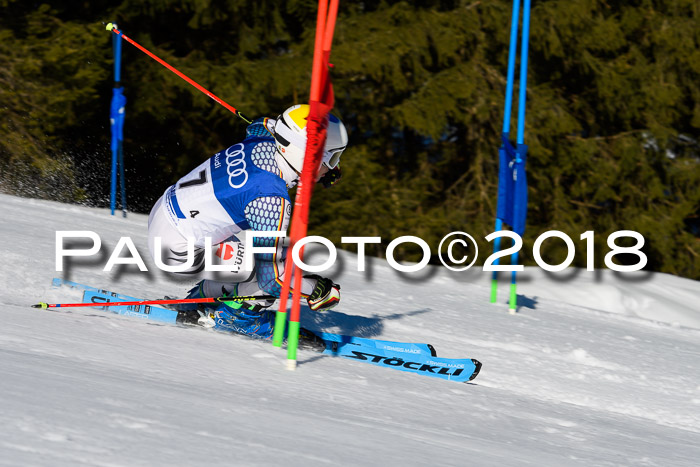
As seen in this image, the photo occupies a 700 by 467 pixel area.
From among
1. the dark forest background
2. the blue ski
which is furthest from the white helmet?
the dark forest background

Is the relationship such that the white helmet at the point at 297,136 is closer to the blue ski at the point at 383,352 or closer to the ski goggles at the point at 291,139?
the ski goggles at the point at 291,139

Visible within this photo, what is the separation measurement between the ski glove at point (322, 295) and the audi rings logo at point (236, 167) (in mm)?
533

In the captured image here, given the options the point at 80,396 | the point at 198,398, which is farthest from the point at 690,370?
the point at 80,396

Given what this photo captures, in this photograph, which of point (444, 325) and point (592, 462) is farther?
point (444, 325)

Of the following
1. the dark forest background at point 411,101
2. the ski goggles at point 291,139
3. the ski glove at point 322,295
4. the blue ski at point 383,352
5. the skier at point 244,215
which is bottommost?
the blue ski at point 383,352

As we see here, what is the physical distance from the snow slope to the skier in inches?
9.9

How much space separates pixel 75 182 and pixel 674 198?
9.39 metres

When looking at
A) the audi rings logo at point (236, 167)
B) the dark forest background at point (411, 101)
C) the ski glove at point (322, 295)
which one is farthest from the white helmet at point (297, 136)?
the dark forest background at point (411, 101)

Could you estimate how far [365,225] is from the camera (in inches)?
508

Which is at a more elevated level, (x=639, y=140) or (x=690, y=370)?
(x=639, y=140)

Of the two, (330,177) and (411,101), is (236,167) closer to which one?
(330,177)

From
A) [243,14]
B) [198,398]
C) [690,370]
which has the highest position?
[243,14]

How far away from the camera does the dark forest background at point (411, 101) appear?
11.9 metres

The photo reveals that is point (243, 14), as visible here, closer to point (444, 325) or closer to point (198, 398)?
point (444, 325)
